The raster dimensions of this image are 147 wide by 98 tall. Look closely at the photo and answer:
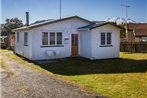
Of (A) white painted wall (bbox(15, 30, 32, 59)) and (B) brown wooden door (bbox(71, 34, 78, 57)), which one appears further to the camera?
(B) brown wooden door (bbox(71, 34, 78, 57))

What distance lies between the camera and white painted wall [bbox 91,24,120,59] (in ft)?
63.7

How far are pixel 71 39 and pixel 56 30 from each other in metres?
1.68

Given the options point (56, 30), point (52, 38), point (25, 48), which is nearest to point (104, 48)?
point (56, 30)

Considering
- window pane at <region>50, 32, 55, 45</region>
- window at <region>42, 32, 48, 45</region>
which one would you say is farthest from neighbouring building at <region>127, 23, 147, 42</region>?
window at <region>42, 32, 48, 45</region>

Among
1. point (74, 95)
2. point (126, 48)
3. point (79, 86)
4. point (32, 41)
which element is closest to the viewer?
point (74, 95)

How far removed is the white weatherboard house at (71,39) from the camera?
63.5 feet

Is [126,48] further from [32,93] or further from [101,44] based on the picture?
[32,93]

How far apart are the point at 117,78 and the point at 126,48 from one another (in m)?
18.4

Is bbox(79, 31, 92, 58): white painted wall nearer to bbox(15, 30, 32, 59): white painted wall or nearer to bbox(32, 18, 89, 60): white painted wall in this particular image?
bbox(32, 18, 89, 60): white painted wall

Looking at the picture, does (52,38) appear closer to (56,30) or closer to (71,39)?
(56,30)

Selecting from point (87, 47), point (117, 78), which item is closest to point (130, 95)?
point (117, 78)

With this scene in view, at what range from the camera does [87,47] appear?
19.9m

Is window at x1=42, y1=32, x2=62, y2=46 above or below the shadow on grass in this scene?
above

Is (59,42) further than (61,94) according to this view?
Yes
